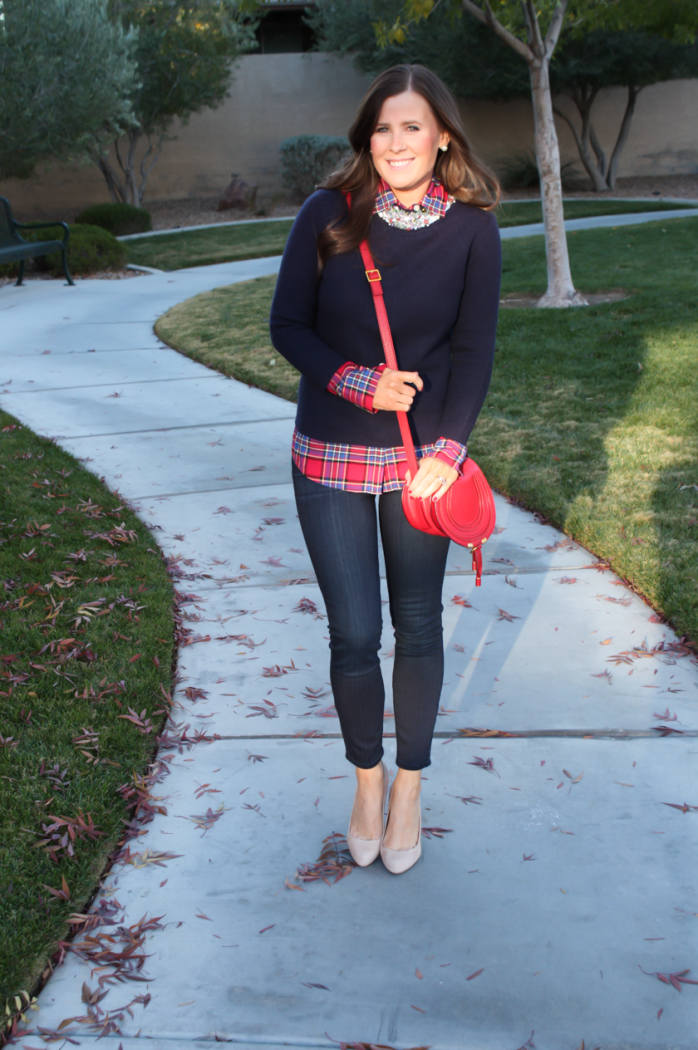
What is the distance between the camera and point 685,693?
3000mm

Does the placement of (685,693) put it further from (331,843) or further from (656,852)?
(331,843)

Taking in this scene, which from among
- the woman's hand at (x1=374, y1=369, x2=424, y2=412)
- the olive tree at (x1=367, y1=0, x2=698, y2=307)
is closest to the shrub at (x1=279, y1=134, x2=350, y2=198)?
the olive tree at (x1=367, y1=0, x2=698, y2=307)

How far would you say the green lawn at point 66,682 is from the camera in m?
2.25

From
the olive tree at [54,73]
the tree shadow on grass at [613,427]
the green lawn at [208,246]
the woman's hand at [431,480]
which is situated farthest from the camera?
the green lawn at [208,246]

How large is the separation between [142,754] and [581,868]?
1.37 m

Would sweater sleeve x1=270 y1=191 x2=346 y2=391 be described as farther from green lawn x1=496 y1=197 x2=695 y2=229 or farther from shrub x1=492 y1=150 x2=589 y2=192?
shrub x1=492 y1=150 x2=589 y2=192

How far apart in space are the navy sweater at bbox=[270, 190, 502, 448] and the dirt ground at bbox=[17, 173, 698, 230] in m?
20.9

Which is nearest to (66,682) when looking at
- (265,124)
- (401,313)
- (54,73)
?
(401,313)

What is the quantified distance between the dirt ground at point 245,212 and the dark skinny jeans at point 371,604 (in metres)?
21.1

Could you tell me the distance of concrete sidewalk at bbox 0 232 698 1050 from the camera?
1.91m

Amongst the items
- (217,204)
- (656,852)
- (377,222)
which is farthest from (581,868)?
(217,204)

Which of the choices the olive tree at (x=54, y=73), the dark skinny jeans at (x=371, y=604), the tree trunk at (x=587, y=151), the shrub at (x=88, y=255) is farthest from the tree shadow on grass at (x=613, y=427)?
the tree trunk at (x=587, y=151)

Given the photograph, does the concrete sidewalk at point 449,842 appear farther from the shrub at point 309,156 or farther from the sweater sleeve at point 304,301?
the shrub at point 309,156

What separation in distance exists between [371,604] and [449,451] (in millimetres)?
420
